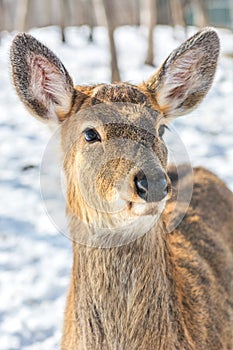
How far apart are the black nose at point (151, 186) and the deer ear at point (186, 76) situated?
26.3 inches

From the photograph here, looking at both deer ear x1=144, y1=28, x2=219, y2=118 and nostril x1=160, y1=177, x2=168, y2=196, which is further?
deer ear x1=144, y1=28, x2=219, y2=118

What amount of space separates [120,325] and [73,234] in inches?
17.4

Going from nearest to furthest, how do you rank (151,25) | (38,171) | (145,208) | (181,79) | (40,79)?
1. (145,208)
2. (40,79)
3. (181,79)
4. (38,171)
5. (151,25)

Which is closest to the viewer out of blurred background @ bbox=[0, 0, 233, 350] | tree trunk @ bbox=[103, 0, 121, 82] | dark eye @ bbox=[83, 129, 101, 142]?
dark eye @ bbox=[83, 129, 101, 142]

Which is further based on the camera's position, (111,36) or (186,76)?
(111,36)

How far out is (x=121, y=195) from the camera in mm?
2344

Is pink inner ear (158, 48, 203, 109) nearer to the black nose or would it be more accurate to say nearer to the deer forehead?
the deer forehead

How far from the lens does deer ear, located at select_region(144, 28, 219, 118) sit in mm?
2840

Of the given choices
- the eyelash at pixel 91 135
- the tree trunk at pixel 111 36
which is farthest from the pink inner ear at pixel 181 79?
the tree trunk at pixel 111 36

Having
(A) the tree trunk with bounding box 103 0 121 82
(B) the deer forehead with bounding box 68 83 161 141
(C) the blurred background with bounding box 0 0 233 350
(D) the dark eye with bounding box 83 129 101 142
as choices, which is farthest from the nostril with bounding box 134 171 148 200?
(A) the tree trunk with bounding box 103 0 121 82

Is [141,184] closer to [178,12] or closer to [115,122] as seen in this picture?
[115,122]

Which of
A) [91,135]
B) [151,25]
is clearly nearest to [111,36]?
[151,25]

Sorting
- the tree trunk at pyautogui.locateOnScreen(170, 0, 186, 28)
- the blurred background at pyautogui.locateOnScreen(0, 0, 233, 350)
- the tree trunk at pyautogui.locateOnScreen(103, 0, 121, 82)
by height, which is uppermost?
the tree trunk at pyautogui.locateOnScreen(170, 0, 186, 28)

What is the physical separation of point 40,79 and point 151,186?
0.90 metres
